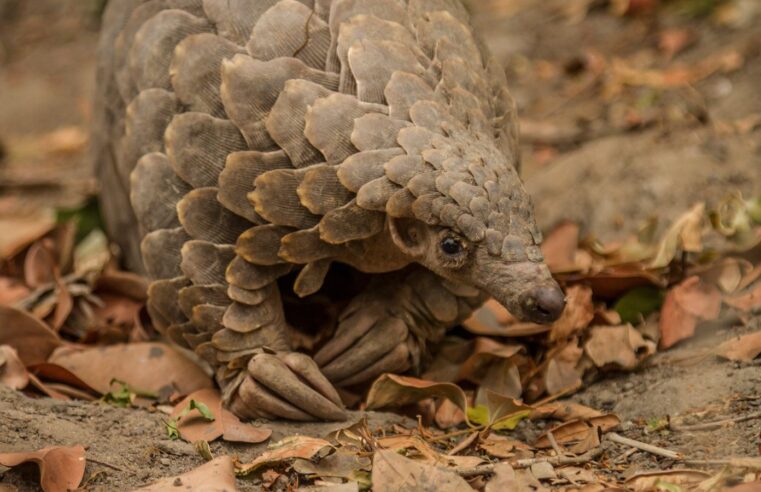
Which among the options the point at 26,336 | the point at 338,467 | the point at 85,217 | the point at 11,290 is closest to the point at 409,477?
the point at 338,467

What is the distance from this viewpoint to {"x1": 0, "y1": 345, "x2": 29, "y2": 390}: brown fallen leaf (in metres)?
3.38

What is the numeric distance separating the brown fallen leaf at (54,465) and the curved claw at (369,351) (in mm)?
877

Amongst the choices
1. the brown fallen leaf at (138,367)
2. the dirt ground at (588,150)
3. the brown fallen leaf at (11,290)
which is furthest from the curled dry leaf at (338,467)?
the brown fallen leaf at (11,290)

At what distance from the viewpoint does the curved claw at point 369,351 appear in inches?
131

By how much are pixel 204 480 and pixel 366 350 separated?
Result: 85 cm

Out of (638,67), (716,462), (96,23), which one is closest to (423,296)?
(716,462)

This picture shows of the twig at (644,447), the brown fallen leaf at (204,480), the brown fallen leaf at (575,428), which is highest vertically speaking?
the brown fallen leaf at (204,480)

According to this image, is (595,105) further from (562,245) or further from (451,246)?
(451,246)

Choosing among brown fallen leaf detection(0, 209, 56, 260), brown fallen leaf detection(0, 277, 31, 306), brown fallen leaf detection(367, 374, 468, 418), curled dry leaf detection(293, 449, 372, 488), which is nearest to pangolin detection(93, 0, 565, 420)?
brown fallen leaf detection(367, 374, 468, 418)

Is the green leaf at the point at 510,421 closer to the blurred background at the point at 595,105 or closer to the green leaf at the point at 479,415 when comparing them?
the green leaf at the point at 479,415

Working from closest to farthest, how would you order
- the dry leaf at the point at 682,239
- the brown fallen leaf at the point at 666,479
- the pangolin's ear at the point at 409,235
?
the brown fallen leaf at the point at 666,479 < the pangolin's ear at the point at 409,235 < the dry leaf at the point at 682,239

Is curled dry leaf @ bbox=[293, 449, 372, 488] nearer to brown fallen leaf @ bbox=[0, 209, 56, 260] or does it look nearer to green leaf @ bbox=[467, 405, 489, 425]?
green leaf @ bbox=[467, 405, 489, 425]

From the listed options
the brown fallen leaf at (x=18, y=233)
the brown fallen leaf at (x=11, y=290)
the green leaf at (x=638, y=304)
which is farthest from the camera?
the brown fallen leaf at (x=18, y=233)

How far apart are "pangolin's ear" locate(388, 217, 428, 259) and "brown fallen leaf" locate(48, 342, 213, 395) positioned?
92 centimetres
